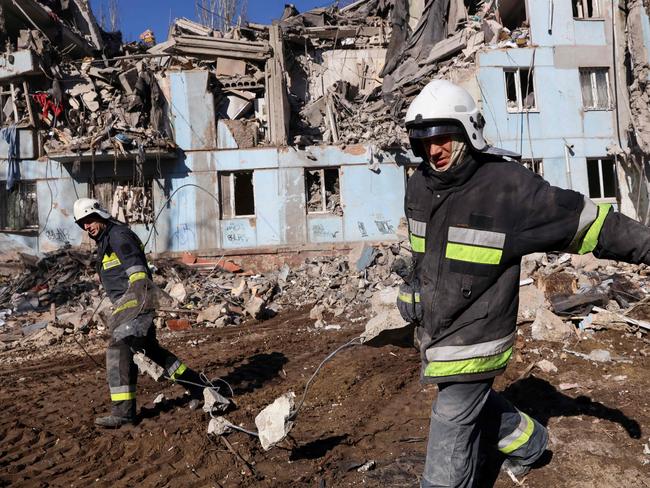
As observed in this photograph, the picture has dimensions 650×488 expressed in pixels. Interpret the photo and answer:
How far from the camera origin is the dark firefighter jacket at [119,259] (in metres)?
4.14

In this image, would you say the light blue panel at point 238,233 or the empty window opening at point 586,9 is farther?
the empty window opening at point 586,9

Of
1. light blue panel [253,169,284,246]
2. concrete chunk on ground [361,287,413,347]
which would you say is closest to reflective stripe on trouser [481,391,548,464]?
concrete chunk on ground [361,287,413,347]

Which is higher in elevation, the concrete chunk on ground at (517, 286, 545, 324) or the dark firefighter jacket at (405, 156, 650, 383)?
the dark firefighter jacket at (405, 156, 650, 383)

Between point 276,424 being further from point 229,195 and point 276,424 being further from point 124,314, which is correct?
point 229,195

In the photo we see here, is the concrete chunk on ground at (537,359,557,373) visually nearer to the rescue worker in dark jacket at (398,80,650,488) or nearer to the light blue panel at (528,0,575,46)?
the rescue worker in dark jacket at (398,80,650,488)

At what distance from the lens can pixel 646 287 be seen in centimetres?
724

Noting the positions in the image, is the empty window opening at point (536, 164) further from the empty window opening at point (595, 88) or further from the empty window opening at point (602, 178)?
the empty window opening at point (595, 88)

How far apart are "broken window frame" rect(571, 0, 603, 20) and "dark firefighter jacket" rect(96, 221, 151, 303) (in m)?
16.1

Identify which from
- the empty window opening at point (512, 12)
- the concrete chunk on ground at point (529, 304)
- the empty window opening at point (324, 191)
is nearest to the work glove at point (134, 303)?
the concrete chunk on ground at point (529, 304)

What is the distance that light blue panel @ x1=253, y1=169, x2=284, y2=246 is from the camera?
1445 centimetres

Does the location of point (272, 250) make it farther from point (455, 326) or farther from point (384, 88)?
point (455, 326)

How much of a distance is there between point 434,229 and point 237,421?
2618mm

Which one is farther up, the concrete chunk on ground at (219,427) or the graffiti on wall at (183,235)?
the graffiti on wall at (183,235)

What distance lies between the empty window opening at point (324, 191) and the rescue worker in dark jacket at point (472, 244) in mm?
12367
